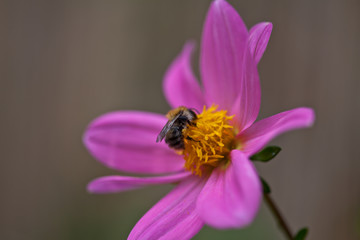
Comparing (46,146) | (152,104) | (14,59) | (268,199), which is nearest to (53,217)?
(46,146)

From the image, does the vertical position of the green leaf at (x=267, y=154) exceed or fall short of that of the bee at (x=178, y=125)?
it falls short

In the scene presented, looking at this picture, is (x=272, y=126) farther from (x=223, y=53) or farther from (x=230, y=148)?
(x=223, y=53)

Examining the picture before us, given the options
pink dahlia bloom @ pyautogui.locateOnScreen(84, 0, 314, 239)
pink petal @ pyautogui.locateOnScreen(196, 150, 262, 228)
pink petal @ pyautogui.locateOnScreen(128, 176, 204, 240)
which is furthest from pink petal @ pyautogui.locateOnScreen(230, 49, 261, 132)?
pink petal @ pyautogui.locateOnScreen(128, 176, 204, 240)

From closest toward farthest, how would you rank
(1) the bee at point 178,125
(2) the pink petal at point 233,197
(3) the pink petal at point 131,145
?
(2) the pink petal at point 233,197
(1) the bee at point 178,125
(3) the pink petal at point 131,145

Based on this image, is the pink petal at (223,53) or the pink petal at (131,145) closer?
the pink petal at (223,53)

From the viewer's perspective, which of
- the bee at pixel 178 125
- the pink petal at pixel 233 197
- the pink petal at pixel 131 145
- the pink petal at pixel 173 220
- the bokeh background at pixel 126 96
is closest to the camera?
the pink petal at pixel 233 197

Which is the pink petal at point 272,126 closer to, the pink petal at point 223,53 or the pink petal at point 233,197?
the pink petal at point 233,197

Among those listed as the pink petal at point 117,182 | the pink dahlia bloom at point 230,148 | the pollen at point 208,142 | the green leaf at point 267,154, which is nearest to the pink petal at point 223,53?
the pink dahlia bloom at point 230,148

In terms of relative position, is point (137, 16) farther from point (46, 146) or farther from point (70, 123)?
point (46, 146)
